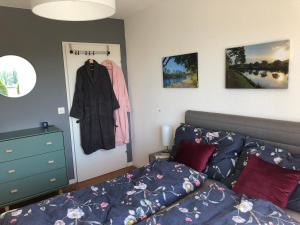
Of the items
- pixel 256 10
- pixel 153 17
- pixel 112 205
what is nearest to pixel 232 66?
pixel 256 10

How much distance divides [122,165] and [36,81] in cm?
192

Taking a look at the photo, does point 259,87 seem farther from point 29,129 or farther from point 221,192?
point 29,129

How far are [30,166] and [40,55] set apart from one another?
1448mm

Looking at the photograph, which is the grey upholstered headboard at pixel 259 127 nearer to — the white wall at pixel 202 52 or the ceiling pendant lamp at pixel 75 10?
the white wall at pixel 202 52

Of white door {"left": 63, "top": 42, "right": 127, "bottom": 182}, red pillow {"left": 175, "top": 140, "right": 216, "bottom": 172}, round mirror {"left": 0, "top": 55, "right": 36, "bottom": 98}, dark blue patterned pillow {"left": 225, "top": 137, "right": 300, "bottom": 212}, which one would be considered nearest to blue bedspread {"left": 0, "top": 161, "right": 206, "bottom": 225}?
red pillow {"left": 175, "top": 140, "right": 216, "bottom": 172}

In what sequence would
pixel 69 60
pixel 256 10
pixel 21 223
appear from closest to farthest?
pixel 21 223 < pixel 256 10 < pixel 69 60

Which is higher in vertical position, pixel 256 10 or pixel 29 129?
pixel 256 10

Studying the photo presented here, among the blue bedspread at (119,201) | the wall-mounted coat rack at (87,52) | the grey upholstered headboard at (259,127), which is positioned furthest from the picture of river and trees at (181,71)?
the blue bedspread at (119,201)

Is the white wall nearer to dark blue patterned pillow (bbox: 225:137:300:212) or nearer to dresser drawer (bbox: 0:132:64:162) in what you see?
dark blue patterned pillow (bbox: 225:137:300:212)

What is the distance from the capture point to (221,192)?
189cm

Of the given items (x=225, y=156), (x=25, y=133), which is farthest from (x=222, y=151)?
(x=25, y=133)

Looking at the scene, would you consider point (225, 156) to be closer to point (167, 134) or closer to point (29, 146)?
point (167, 134)

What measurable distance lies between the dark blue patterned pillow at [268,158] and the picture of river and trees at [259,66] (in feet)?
1.81

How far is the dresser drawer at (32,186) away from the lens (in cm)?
288
